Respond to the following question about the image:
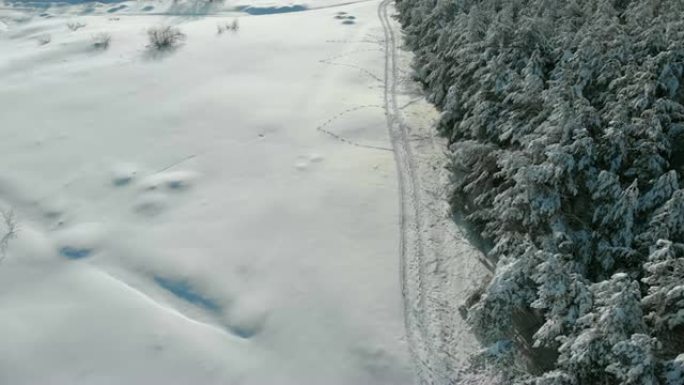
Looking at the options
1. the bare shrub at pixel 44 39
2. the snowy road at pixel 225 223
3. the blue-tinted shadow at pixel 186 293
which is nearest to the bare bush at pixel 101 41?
the snowy road at pixel 225 223

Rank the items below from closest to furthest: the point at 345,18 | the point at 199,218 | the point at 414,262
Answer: the point at 414,262 → the point at 199,218 → the point at 345,18

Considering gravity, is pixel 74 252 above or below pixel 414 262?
below

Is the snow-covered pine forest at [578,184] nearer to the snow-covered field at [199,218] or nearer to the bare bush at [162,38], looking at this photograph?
the snow-covered field at [199,218]

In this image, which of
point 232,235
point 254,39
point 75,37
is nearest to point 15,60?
point 75,37

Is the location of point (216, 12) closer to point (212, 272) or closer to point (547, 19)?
point (547, 19)

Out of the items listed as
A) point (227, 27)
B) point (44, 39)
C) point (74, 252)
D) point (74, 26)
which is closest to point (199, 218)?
point (74, 252)

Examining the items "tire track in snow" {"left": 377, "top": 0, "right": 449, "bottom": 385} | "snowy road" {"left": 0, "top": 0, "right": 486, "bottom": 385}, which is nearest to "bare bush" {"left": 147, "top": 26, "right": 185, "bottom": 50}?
"snowy road" {"left": 0, "top": 0, "right": 486, "bottom": 385}

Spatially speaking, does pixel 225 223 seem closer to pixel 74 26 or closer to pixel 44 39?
pixel 44 39
